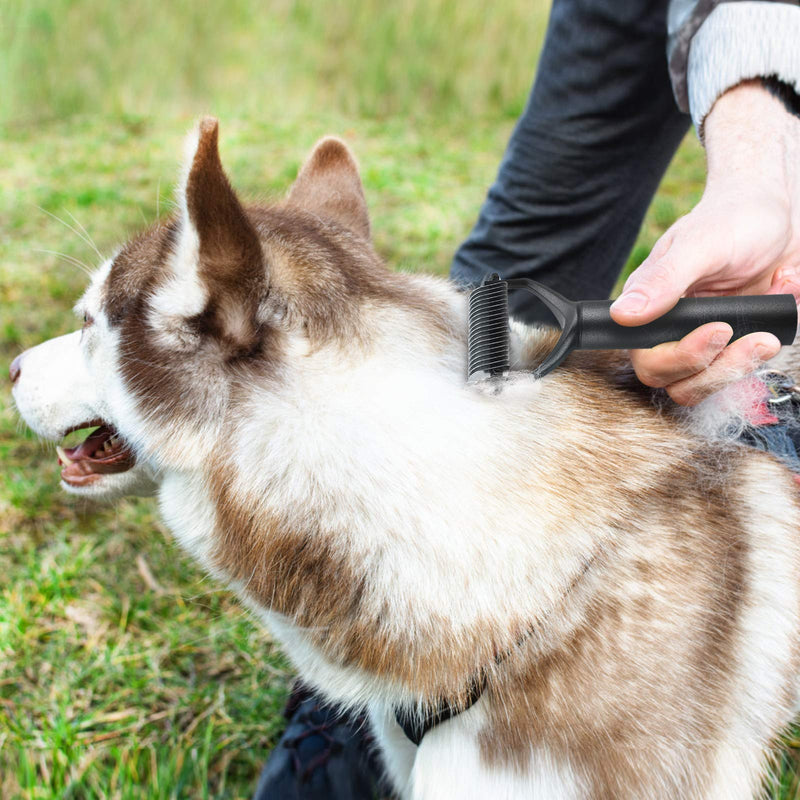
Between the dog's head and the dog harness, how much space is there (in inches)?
22.5

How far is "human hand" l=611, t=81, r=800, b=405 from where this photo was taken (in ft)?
3.74

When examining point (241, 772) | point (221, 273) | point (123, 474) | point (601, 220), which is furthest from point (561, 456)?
point (601, 220)

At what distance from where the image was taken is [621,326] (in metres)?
1.14

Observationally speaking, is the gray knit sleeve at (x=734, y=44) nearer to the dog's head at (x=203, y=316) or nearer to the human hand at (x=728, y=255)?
the human hand at (x=728, y=255)

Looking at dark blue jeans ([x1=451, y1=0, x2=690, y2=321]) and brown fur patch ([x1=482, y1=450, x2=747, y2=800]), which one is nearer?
brown fur patch ([x1=482, y1=450, x2=747, y2=800])

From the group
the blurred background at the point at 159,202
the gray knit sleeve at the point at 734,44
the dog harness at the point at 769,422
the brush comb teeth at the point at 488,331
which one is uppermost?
the gray knit sleeve at the point at 734,44

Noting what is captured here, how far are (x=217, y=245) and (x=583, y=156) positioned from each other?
171cm

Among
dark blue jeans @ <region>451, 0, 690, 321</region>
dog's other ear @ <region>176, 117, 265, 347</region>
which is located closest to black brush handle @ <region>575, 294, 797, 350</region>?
dog's other ear @ <region>176, 117, 265, 347</region>

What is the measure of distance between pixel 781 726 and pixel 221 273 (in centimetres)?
117

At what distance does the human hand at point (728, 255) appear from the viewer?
44.9 inches

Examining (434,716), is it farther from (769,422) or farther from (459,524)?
(769,422)

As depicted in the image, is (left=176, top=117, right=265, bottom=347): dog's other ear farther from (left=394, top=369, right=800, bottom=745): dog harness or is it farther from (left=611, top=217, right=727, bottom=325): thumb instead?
(left=394, top=369, right=800, bottom=745): dog harness

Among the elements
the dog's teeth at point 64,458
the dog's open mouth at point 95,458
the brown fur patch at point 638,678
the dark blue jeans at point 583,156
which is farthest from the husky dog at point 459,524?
the dark blue jeans at point 583,156

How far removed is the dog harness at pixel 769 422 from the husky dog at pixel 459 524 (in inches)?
1.4
